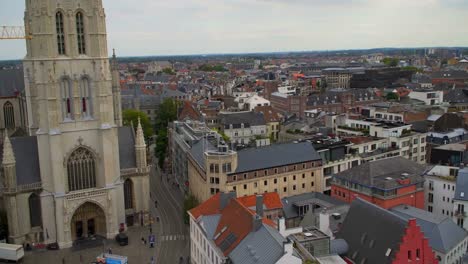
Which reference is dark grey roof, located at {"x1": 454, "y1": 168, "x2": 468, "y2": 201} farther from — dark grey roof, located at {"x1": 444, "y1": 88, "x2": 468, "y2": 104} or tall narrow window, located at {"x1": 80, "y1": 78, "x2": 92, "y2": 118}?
dark grey roof, located at {"x1": 444, "y1": 88, "x2": 468, "y2": 104}

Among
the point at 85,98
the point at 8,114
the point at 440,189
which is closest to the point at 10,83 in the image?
the point at 8,114

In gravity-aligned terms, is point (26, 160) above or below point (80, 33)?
below

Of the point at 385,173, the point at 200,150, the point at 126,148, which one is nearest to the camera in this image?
the point at 385,173

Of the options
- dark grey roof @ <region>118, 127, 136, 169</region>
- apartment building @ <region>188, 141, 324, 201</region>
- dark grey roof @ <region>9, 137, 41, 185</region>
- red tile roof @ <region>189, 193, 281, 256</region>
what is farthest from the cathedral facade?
red tile roof @ <region>189, 193, 281, 256</region>

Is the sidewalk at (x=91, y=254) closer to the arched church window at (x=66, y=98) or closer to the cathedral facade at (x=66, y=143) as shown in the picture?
the cathedral facade at (x=66, y=143)

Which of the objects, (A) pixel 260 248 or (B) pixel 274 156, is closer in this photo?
(A) pixel 260 248

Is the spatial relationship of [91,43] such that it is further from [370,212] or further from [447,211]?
[447,211]

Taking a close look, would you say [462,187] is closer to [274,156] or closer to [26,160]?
[274,156]
